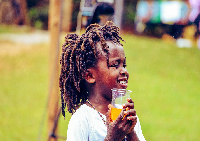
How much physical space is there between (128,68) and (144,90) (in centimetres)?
109

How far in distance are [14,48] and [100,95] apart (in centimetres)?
1031

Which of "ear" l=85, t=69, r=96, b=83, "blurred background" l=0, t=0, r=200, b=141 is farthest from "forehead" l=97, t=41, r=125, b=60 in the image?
"blurred background" l=0, t=0, r=200, b=141

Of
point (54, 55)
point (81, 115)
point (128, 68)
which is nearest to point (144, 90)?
point (128, 68)

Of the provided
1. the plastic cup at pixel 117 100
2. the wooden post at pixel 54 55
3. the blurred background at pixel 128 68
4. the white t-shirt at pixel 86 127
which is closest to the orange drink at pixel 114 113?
the plastic cup at pixel 117 100

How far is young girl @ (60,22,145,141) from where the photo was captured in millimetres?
1697

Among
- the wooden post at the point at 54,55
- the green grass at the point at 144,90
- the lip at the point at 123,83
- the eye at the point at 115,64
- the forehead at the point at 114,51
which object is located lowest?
the green grass at the point at 144,90

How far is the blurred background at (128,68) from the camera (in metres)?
4.55

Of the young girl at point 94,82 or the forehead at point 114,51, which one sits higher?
the forehead at point 114,51

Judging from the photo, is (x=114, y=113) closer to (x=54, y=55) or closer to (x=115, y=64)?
(x=115, y=64)

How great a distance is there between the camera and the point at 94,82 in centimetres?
185

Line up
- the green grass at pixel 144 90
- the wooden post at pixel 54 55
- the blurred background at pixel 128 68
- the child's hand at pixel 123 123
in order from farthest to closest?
the green grass at pixel 144 90, the blurred background at pixel 128 68, the wooden post at pixel 54 55, the child's hand at pixel 123 123

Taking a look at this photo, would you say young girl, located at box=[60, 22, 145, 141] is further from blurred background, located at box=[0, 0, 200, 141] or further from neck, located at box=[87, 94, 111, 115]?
blurred background, located at box=[0, 0, 200, 141]

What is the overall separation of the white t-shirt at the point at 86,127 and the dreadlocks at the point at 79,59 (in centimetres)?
17

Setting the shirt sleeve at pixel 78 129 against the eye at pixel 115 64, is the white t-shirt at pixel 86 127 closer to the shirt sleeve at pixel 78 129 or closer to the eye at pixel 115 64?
the shirt sleeve at pixel 78 129
